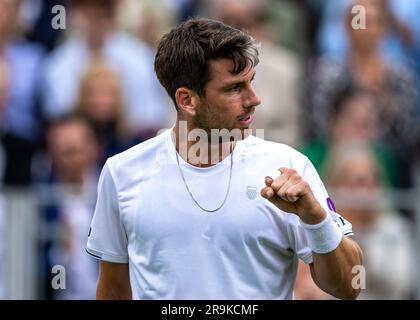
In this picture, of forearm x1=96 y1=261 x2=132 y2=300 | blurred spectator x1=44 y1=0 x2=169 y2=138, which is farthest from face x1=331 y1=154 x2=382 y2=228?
forearm x1=96 y1=261 x2=132 y2=300

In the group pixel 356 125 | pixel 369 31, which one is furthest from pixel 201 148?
pixel 369 31

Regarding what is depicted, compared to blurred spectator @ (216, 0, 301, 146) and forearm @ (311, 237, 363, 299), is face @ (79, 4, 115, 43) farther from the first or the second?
forearm @ (311, 237, 363, 299)

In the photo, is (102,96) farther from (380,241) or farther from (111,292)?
(111,292)

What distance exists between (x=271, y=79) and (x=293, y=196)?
503 cm

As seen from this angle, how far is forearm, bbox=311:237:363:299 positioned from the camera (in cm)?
418

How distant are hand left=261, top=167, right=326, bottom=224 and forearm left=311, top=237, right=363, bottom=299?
0.16 m

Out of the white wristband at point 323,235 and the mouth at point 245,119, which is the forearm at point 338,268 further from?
the mouth at point 245,119

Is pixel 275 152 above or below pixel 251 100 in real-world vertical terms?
below

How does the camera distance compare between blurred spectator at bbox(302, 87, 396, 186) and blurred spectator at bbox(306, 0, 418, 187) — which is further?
blurred spectator at bbox(306, 0, 418, 187)

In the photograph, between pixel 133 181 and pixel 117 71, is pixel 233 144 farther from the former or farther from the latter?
pixel 117 71

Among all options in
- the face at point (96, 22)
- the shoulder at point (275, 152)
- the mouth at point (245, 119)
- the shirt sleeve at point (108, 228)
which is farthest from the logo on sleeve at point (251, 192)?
the face at point (96, 22)

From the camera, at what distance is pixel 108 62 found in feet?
29.7

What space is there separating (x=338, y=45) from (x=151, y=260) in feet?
16.3

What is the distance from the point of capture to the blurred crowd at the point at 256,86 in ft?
28.0
